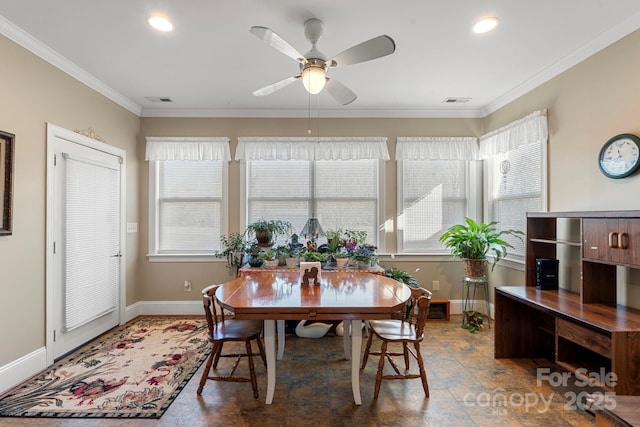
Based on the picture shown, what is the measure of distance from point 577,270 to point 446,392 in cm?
167

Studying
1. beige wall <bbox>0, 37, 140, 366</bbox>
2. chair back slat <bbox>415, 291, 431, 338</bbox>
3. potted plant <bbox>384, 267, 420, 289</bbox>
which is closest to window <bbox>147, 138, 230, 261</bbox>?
beige wall <bbox>0, 37, 140, 366</bbox>

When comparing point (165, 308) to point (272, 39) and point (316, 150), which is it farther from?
point (272, 39)

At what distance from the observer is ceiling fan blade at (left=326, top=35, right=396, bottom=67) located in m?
1.96

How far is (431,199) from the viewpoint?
4.55m

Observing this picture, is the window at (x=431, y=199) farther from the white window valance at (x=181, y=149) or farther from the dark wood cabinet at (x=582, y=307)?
the white window valance at (x=181, y=149)

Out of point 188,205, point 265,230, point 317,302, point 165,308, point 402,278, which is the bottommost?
point 165,308

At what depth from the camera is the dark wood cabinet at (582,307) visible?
6.56 feet

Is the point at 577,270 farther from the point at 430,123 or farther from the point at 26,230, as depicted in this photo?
the point at 26,230

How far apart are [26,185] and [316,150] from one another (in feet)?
9.73

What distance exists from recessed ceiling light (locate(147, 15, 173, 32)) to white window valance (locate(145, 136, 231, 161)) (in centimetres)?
195

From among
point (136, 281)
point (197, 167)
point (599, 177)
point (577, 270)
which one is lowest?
point (136, 281)

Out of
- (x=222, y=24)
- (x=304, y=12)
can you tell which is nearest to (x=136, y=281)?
(x=222, y=24)

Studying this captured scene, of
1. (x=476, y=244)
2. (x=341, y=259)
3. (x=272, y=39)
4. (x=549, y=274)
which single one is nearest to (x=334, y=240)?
(x=341, y=259)

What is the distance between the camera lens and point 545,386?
8.65ft
